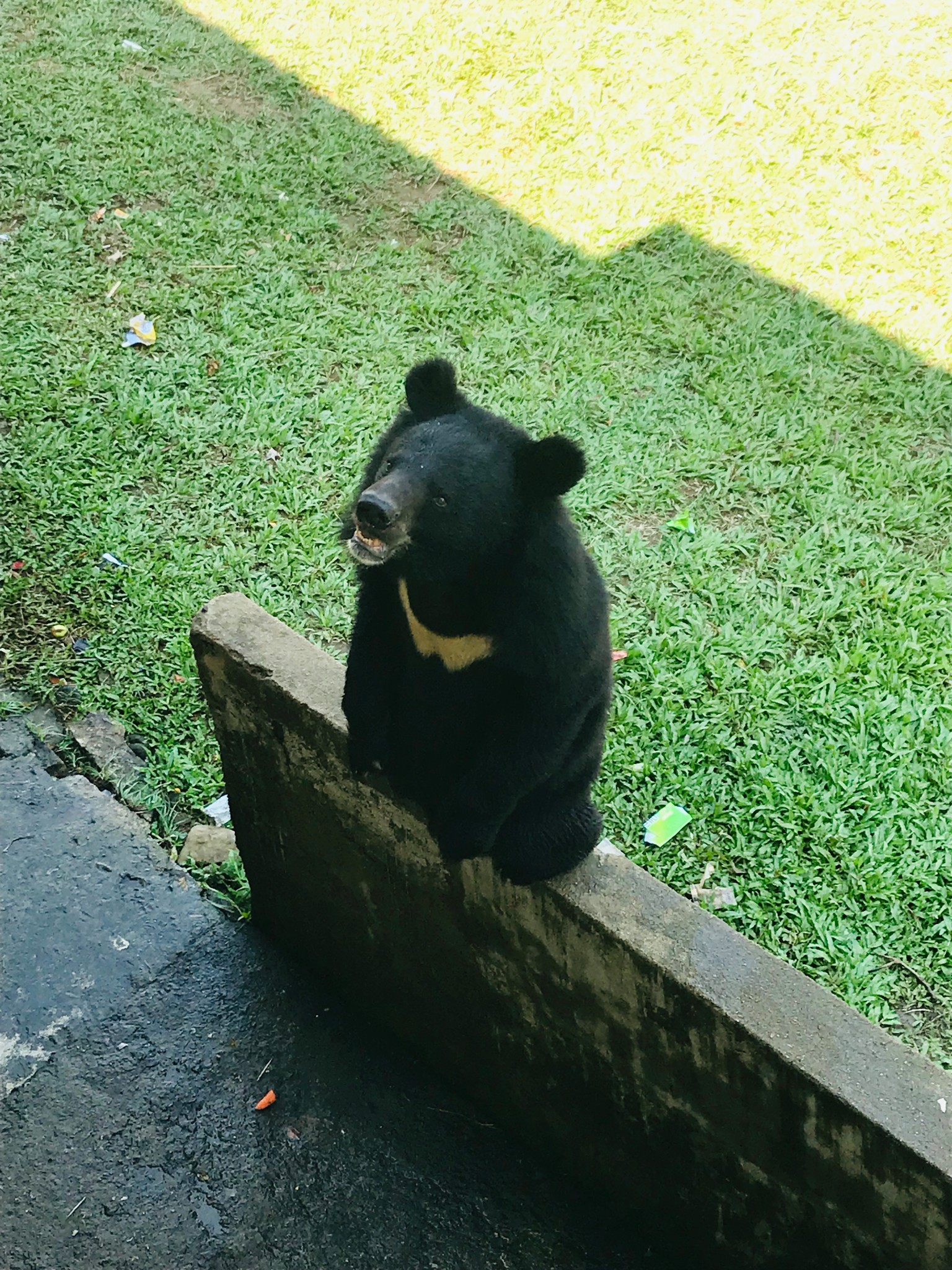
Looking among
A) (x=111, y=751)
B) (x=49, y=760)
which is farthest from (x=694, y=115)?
(x=49, y=760)

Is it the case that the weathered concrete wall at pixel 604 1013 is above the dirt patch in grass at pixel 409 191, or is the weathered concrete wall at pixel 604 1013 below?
above

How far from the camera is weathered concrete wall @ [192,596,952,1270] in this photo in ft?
6.86

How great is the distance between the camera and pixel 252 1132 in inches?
118

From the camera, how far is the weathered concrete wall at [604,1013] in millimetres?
2090

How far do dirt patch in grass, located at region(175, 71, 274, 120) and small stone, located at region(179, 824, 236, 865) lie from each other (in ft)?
17.2

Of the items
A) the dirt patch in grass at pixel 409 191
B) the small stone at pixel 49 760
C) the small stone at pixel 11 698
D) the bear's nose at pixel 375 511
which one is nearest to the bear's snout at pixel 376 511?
the bear's nose at pixel 375 511

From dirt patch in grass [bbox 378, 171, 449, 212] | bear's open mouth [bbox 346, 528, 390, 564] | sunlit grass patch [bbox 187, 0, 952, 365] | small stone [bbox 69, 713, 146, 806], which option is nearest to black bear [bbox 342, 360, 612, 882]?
bear's open mouth [bbox 346, 528, 390, 564]

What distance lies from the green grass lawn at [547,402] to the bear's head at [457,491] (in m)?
1.65

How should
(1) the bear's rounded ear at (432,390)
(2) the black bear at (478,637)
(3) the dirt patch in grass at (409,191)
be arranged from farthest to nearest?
(3) the dirt patch in grass at (409,191) → (1) the bear's rounded ear at (432,390) → (2) the black bear at (478,637)

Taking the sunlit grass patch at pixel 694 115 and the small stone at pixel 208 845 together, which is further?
the sunlit grass patch at pixel 694 115

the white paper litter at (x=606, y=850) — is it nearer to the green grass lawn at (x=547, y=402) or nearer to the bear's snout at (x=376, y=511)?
the bear's snout at (x=376, y=511)

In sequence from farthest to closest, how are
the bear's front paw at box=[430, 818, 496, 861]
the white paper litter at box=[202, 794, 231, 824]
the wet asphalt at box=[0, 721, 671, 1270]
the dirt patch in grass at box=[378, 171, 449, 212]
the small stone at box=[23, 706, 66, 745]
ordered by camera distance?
the dirt patch in grass at box=[378, 171, 449, 212] < the small stone at box=[23, 706, 66, 745] < the white paper litter at box=[202, 794, 231, 824] < the wet asphalt at box=[0, 721, 671, 1270] < the bear's front paw at box=[430, 818, 496, 861]

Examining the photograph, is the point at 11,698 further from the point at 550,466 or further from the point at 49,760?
the point at 550,466

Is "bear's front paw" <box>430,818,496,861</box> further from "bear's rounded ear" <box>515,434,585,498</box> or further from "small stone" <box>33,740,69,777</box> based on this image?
"small stone" <box>33,740,69,777</box>
